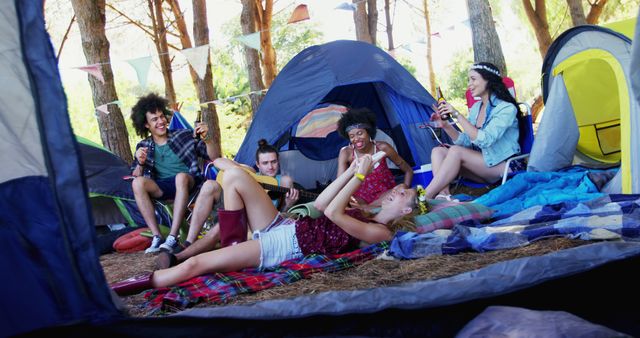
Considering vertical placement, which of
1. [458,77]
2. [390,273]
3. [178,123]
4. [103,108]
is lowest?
[390,273]

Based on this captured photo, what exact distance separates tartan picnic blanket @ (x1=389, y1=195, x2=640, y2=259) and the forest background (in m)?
3.55

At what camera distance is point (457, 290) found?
1.84m

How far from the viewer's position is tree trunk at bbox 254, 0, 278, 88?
10148mm

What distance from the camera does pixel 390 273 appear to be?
107 inches

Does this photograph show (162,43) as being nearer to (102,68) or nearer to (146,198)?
(102,68)

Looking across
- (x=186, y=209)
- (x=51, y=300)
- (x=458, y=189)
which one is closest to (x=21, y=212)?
(x=51, y=300)

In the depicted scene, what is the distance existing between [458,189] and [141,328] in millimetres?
3737

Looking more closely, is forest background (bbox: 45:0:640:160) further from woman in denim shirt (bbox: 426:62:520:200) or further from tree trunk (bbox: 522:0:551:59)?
woman in denim shirt (bbox: 426:62:520:200)

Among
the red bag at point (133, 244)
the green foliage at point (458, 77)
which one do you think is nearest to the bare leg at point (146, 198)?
the red bag at point (133, 244)

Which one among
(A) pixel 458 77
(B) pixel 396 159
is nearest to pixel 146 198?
(B) pixel 396 159

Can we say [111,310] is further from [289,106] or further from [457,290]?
[289,106]

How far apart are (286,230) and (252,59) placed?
658cm

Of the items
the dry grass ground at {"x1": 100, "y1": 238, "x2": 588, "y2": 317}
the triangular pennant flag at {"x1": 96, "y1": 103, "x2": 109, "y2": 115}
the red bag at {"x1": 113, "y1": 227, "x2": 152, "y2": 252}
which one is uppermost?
the triangular pennant flag at {"x1": 96, "y1": 103, "x2": 109, "y2": 115}

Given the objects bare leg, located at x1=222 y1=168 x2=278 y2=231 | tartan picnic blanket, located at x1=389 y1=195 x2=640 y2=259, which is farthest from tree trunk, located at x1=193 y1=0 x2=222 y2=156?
tartan picnic blanket, located at x1=389 y1=195 x2=640 y2=259
